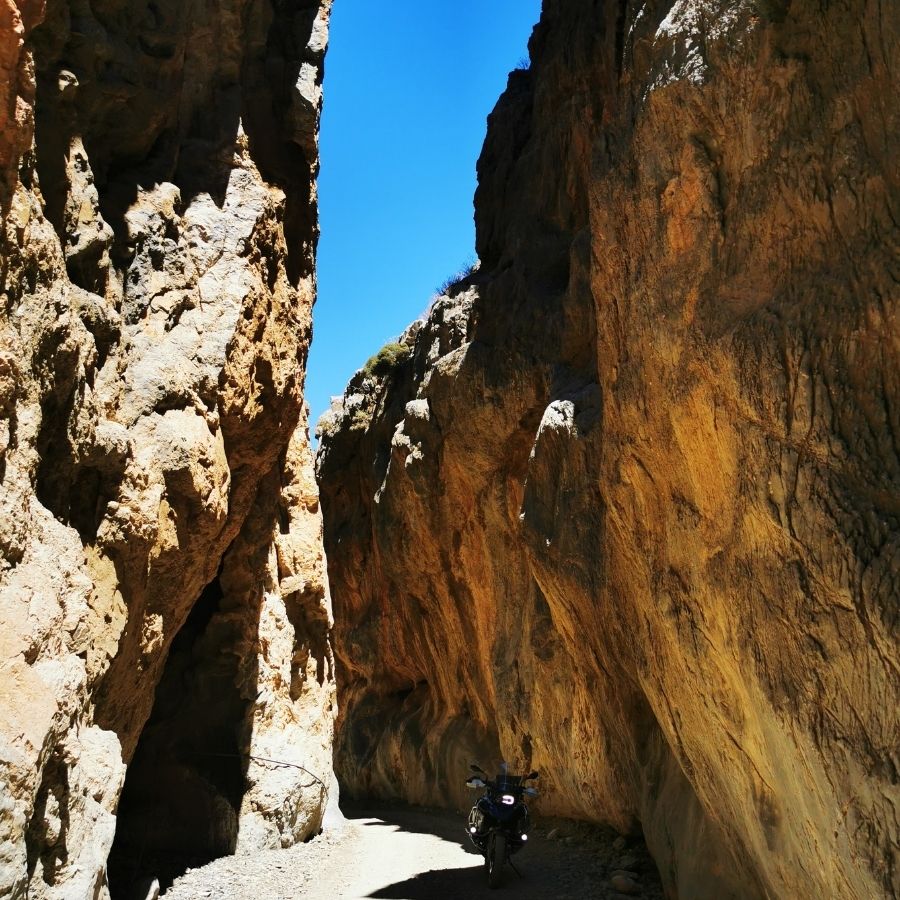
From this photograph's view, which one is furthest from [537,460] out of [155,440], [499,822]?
[155,440]

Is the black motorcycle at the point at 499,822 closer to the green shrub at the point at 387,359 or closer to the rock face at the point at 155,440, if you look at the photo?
the rock face at the point at 155,440

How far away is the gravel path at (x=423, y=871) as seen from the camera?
34.5 ft

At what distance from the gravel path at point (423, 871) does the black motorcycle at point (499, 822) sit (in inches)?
13.6

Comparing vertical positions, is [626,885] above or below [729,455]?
below

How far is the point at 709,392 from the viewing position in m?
7.78

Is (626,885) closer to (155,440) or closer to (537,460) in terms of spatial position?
(537,460)

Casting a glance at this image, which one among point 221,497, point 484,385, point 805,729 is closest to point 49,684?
point 221,497

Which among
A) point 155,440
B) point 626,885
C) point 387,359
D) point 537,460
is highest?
point 387,359

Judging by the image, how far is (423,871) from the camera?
1266 centimetres

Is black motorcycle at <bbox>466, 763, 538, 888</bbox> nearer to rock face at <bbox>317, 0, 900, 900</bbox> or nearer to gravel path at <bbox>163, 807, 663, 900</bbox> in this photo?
gravel path at <bbox>163, 807, 663, 900</bbox>

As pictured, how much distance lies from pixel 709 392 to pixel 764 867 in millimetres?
3977

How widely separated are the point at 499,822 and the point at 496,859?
511 millimetres

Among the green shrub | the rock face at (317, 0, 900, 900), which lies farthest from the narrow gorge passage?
the green shrub

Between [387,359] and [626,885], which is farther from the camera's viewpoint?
[387,359]
